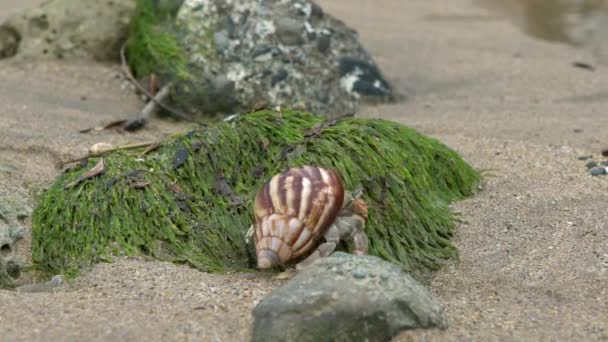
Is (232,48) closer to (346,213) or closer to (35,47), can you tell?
(35,47)

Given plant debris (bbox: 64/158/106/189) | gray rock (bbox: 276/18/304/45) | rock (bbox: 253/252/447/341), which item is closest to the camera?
rock (bbox: 253/252/447/341)

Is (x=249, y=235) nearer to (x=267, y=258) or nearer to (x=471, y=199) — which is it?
(x=267, y=258)

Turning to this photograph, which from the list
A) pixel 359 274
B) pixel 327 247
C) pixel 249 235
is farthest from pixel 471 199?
pixel 359 274

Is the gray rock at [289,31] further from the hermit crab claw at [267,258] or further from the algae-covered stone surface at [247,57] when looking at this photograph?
the hermit crab claw at [267,258]

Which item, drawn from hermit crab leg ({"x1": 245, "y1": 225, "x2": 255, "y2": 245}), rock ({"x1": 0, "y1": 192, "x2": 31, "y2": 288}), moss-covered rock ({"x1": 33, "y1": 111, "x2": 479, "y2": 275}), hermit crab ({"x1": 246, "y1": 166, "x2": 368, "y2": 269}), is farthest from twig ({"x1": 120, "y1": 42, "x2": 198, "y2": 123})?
hermit crab ({"x1": 246, "y1": 166, "x2": 368, "y2": 269})

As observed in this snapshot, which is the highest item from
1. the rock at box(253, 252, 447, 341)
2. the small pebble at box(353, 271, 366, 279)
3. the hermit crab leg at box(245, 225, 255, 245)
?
A: the small pebble at box(353, 271, 366, 279)

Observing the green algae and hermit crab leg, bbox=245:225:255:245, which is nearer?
hermit crab leg, bbox=245:225:255:245

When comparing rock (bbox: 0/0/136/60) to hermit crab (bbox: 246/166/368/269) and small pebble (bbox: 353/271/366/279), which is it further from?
small pebble (bbox: 353/271/366/279)

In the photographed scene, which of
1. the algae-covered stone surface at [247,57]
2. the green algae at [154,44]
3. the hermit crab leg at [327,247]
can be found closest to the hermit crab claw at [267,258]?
the hermit crab leg at [327,247]
